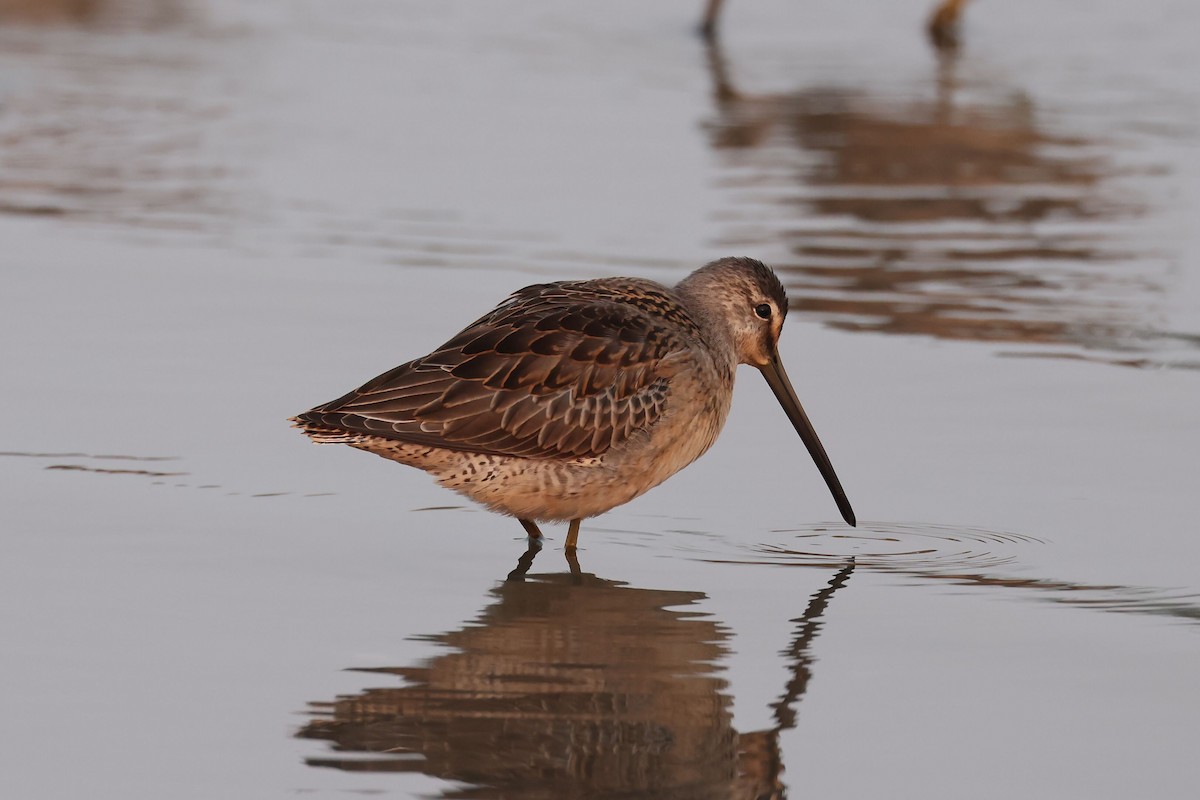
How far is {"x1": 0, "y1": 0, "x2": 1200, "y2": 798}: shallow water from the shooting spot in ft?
12.6

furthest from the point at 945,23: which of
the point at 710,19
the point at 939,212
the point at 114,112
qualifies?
the point at 114,112

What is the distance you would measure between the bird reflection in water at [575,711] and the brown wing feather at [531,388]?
0.51 metres

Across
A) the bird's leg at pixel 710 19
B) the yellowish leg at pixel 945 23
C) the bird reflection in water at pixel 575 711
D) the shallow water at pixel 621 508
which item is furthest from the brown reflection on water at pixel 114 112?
the yellowish leg at pixel 945 23

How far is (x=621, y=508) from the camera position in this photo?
573cm

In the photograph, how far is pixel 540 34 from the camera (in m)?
15.0

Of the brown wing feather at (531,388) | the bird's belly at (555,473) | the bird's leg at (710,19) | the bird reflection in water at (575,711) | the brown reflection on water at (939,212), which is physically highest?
the bird's leg at (710,19)

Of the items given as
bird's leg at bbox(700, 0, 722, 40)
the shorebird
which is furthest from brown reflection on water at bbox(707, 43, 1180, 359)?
the shorebird

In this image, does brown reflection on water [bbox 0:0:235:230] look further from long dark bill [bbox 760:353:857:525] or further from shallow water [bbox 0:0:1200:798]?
long dark bill [bbox 760:353:857:525]

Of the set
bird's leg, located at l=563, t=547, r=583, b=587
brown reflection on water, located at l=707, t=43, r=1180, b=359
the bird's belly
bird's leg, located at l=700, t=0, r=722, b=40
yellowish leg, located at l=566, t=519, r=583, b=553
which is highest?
bird's leg, located at l=700, t=0, r=722, b=40

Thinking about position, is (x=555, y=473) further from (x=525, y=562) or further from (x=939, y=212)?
(x=939, y=212)

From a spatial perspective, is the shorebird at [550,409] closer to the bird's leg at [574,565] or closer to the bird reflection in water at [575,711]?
the bird's leg at [574,565]

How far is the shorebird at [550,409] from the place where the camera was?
5031 millimetres

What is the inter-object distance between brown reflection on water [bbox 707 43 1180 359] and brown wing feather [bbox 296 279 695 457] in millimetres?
2370

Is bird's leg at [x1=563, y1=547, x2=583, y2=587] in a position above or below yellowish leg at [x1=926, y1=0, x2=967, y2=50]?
below
